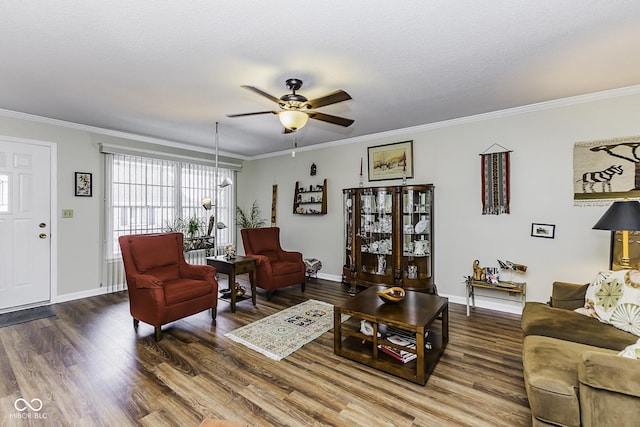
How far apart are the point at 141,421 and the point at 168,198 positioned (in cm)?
416

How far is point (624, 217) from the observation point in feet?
7.72

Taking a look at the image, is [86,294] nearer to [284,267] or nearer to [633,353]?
[284,267]

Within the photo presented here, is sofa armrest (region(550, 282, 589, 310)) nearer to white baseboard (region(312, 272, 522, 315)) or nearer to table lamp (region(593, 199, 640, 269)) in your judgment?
table lamp (region(593, 199, 640, 269))

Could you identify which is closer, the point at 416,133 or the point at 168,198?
the point at 416,133

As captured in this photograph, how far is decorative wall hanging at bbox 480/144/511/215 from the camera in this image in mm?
3762

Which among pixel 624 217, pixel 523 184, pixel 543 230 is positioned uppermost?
pixel 523 184

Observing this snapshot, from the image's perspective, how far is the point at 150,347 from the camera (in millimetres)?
2797

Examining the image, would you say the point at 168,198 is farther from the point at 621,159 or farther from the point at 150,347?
the point at 621,159

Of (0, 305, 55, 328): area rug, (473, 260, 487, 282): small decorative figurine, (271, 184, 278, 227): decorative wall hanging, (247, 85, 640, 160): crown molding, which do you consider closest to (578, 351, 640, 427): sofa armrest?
(473, 260, 487, 282): small decorative figurine

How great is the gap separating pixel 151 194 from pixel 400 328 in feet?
15.4

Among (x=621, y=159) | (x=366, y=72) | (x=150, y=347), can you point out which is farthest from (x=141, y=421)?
(x=621, y=159)

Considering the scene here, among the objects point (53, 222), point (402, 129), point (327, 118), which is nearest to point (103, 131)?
point (53, 222)

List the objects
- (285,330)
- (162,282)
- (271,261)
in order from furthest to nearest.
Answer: (271,261) < (285,330) < (162,282)

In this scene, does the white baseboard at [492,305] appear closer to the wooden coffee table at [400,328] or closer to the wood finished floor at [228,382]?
the wood finished floor at [228,382]
